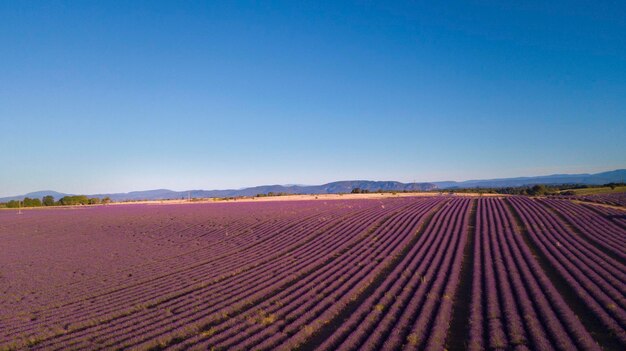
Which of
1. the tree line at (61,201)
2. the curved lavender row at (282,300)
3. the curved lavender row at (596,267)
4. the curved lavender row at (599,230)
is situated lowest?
the curved lavender row at (282,300)

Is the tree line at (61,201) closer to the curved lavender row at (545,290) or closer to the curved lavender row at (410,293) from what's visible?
the curved lavender row at (410,293)

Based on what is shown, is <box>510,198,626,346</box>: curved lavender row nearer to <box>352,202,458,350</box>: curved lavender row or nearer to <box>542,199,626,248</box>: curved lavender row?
<box>542,199,626,248</box>: curved lavender row

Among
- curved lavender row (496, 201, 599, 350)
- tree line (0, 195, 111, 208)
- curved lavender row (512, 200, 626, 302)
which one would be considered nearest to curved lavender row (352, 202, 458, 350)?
curved lavender row (496, 201, 599, 350)

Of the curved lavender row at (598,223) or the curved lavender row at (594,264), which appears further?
the curved lavender row at (598,223)

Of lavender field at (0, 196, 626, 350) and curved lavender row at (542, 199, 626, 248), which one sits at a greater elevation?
curved lavender row at (542, 199, 626, 248)

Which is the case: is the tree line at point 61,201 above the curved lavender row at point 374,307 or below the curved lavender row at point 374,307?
above

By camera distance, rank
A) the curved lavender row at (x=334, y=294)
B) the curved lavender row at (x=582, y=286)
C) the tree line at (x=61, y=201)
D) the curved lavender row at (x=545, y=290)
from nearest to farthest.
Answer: the curved lavender row at (x=545, y=290) → the curved lavender row at (x=582, y=286) → the curved lavender row at (x=334, y=294) → the tree line at (x=61, y=201)

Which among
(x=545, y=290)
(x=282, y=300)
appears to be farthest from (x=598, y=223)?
(x=282, y=300)

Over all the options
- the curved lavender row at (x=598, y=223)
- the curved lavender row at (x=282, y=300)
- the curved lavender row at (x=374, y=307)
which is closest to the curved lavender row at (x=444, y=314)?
the curved lavender row at (x=374, y=307)

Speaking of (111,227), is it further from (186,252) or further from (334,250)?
(334,250)

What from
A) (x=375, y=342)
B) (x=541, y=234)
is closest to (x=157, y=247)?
(x=375, y=342)
